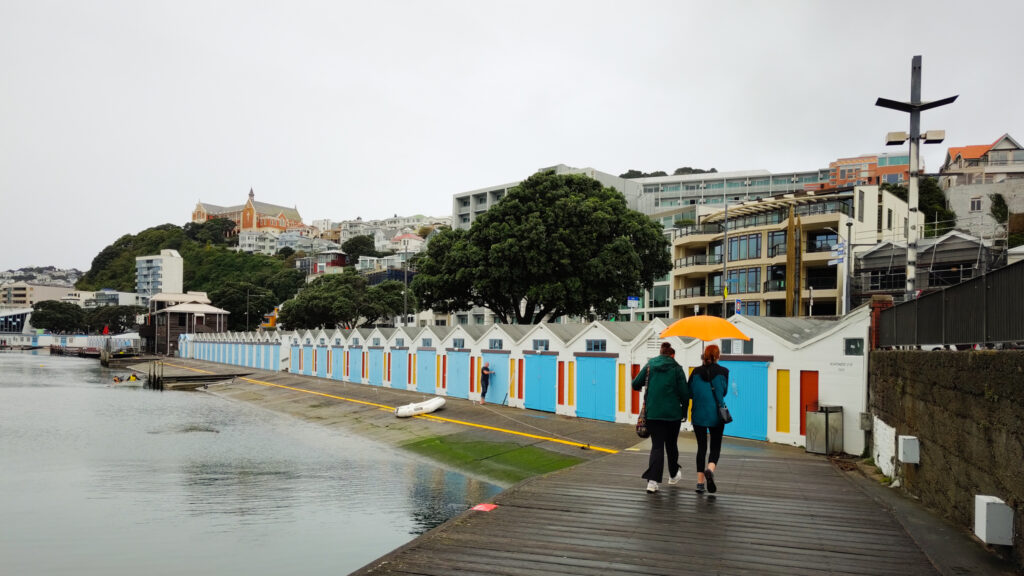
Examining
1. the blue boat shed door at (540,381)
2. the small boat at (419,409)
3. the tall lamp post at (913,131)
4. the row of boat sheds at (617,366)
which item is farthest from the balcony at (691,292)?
the tall lamp post at (913,131)

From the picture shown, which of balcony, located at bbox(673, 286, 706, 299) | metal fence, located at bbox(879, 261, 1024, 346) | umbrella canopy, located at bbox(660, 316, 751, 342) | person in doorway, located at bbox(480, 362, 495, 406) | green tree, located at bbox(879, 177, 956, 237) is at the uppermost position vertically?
green tree, located at bbox(879, 177, 956, 237)

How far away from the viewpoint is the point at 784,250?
199 ft

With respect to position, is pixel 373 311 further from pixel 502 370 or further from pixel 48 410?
pixel 502 370

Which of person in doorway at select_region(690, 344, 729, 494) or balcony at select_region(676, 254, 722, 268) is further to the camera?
balcony at select_region(676, 254, 722, 268)

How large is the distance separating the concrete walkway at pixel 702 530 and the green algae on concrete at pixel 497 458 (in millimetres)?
5875

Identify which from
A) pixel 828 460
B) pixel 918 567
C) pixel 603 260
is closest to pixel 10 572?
pixel 918 567

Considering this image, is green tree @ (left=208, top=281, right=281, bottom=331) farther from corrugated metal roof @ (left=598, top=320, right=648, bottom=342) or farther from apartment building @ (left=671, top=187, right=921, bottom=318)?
corrugated metal roof @ (left=598, top=320, right=648, bottom=342)

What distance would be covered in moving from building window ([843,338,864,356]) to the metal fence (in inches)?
152

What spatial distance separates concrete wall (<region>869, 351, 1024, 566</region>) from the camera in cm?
721

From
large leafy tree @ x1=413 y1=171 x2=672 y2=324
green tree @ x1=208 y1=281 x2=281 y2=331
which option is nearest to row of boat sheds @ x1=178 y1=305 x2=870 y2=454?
large leafy tree @ x1=413 y1=171 x2=672 y2=324

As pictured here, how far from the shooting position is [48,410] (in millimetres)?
47281

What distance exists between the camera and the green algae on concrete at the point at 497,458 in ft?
67.7

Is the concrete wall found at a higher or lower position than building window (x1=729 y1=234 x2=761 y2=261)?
lower

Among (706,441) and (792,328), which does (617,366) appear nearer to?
(792,328)
